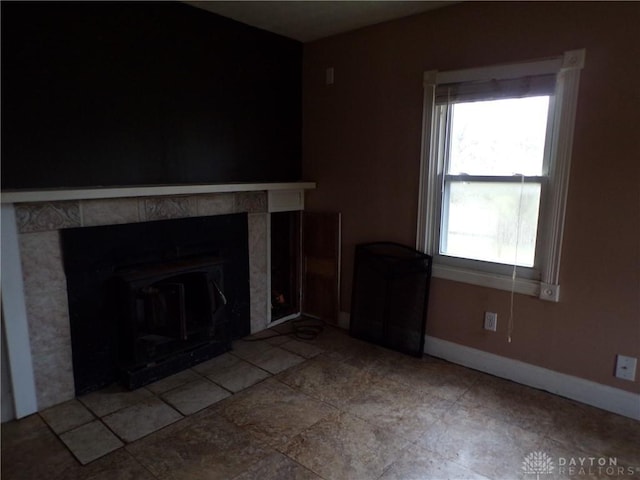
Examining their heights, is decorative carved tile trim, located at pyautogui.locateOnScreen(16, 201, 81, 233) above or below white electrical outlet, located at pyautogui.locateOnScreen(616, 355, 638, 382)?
above

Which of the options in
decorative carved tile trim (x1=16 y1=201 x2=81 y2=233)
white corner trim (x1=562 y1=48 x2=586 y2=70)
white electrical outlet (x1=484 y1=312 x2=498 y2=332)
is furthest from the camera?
white electrical outlet (x1=484 y1=312 x2=498 y2=332)

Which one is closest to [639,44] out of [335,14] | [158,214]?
[335,14]

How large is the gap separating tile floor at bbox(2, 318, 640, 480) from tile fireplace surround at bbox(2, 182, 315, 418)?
19cm

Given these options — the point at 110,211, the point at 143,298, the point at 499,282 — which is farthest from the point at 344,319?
the point at 110,211

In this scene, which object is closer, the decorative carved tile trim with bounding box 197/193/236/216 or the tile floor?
the tile floor

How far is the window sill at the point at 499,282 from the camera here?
2543 millimetres

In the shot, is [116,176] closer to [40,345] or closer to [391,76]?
[40,345]

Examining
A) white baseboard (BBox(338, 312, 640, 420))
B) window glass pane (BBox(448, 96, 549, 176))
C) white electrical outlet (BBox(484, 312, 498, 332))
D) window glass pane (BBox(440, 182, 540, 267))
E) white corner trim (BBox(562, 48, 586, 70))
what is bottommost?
white baseboard (BBox(338, 312, 640, 420))

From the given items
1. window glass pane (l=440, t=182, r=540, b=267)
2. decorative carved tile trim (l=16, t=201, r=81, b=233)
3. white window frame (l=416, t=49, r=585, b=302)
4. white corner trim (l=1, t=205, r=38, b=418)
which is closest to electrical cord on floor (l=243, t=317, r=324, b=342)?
white window frame (l=416, t=49, r=585, b=302)

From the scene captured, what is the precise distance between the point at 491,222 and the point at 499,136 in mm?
549

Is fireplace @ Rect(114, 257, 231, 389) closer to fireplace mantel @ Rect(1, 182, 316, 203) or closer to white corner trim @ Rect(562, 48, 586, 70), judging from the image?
fireplace mantel @ Rect(1, 182, 316, 203)

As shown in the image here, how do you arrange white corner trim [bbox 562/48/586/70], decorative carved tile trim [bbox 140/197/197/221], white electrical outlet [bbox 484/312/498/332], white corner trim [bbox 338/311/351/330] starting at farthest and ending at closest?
white corner trim [bbox 338/311/351/330]
white electrical outlet [bbox 484/312/498/332]
decorative carved tile trim [bbox 140/197/197/221]
white corner trim [bbox 562/48/586/70]

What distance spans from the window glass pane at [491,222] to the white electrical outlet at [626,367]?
0.69m

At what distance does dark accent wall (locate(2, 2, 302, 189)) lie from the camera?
2168mm
